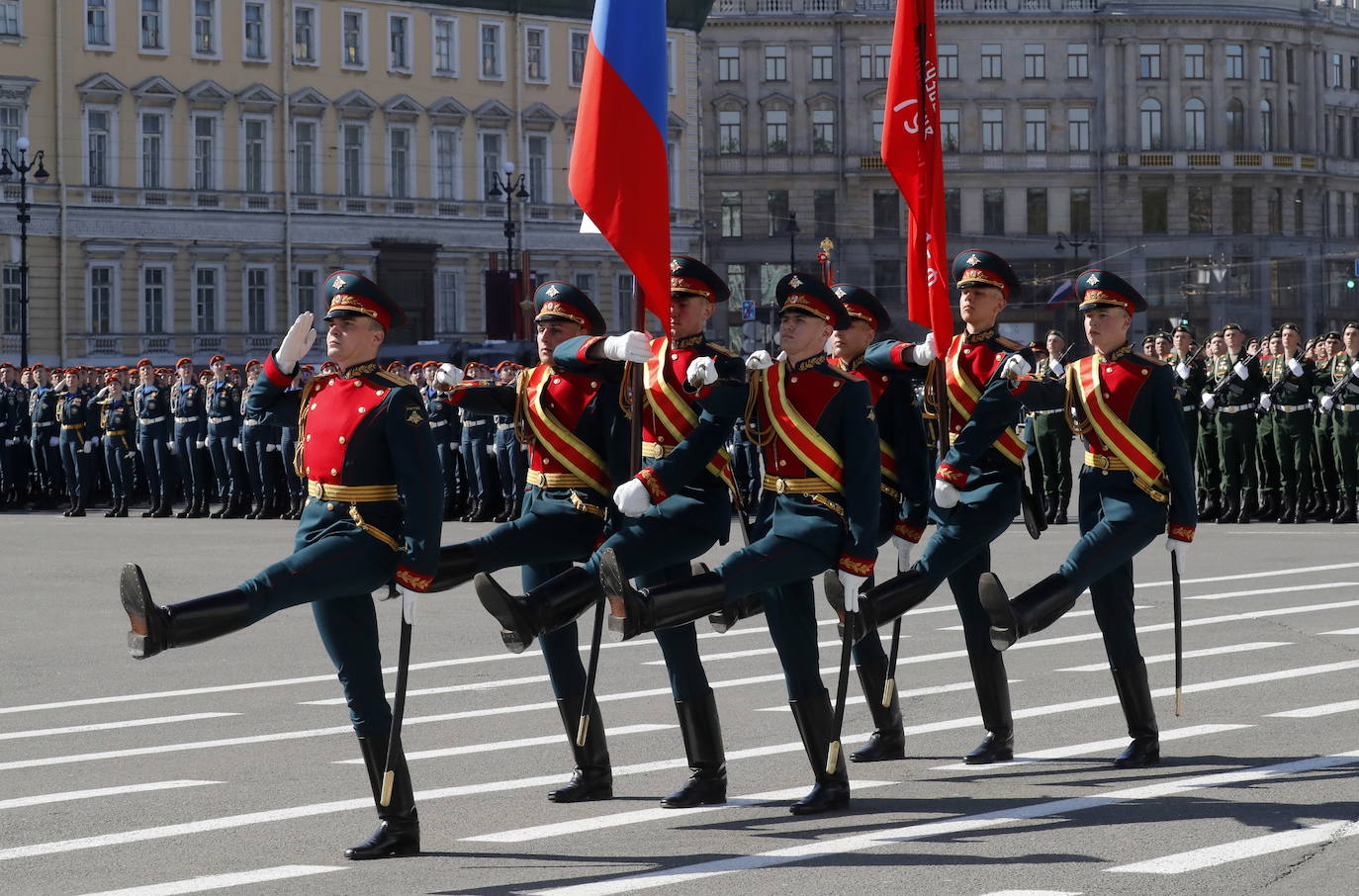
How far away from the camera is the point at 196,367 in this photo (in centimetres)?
6097

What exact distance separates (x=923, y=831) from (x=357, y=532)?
7.26 feet

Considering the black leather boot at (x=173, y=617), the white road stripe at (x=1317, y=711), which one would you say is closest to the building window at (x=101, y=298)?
the white road stripe at (x=1317, y=711)

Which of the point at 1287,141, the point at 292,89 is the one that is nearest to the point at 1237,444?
the point at 292,89

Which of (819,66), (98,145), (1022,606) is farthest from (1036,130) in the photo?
(1022,606)

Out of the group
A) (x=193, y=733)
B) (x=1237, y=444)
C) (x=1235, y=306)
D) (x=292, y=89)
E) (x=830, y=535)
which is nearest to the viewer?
(x=830, y=535)

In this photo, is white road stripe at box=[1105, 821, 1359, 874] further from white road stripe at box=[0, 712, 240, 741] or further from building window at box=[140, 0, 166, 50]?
building window at box=[140, 0, 166, 50]

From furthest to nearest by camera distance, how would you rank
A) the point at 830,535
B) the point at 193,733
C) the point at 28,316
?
1. the point at 28,316
2. the point at 193,733
3. the point at 830,535

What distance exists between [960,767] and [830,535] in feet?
5.02

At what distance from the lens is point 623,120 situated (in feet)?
32.1

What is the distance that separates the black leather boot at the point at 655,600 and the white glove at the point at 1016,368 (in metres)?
2.05

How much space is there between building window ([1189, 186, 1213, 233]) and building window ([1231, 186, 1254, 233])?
3.60ft

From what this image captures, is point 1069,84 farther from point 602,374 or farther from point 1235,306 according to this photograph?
point 602,374

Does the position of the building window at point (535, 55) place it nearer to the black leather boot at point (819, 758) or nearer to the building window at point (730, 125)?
the building window at point (730, 125)

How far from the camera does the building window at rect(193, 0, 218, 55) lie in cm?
6391
